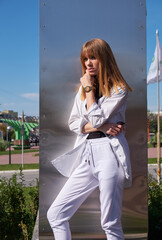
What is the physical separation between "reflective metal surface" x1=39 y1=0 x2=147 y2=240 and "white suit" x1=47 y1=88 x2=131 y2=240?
0.27 m

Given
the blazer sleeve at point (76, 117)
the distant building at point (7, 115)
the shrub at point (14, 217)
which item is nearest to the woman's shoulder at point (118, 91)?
the blazer sleeve at point (76, 117)

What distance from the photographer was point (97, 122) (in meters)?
2.85

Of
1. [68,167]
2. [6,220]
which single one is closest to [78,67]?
[68,167]

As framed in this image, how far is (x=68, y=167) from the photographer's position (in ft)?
10.4

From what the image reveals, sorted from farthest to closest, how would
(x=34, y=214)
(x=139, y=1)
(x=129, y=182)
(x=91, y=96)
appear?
(x=34, y=214) → (x=139, y=1) → (x=129, y=182) → (x=91, y=96)

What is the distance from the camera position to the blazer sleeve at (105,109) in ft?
9.26

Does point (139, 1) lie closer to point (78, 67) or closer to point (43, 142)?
point (78, 67)

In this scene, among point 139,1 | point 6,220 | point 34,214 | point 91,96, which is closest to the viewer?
point 91,96

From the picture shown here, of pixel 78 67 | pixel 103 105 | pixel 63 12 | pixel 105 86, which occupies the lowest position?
pixel 103 105

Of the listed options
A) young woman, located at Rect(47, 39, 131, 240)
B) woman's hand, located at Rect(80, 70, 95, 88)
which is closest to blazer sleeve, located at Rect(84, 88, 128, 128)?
young woman, located at Rect(47, 39, 131, 240)

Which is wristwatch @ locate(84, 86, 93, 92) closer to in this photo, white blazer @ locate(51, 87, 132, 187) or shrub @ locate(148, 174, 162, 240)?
white blazer @ locate(51, 87, 132, 187)

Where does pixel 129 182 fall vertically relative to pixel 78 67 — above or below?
below

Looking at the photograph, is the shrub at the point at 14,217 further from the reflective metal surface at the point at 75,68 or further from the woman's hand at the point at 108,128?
the woman's hand at the point at 108,128

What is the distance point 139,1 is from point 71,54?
0.94 meters
